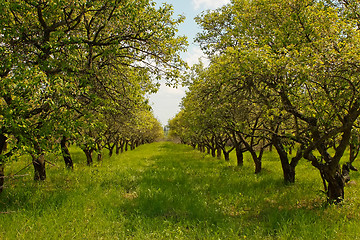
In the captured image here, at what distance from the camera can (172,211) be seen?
8914 mm

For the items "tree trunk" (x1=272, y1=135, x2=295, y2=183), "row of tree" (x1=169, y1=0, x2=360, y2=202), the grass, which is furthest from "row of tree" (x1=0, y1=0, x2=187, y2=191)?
"tree trunk" (x1=272, y1=135, x2=295, y2=183)

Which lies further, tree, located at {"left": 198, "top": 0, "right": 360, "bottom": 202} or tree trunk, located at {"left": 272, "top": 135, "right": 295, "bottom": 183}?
tree trunk, located at {"left": 272, "top": 135, "right": 295, "bottom": 183}

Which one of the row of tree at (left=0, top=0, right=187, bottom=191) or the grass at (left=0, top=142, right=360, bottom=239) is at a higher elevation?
the row of tree at (left=0, top=0, right=187, bottom=191)

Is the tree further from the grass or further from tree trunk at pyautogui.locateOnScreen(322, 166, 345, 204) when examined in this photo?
the grass

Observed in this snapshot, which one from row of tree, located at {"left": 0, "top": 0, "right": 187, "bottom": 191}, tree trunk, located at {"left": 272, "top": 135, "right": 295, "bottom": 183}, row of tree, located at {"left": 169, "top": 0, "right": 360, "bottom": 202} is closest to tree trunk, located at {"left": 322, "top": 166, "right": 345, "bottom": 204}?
row of tree, located at {"left": 169, "top": 0, "right": 360, "bottom": 202}

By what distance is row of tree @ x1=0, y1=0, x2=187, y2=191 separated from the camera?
Result: 6820 mm

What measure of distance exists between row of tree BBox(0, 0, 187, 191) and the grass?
1982 millimetres

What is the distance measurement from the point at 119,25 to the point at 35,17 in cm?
365

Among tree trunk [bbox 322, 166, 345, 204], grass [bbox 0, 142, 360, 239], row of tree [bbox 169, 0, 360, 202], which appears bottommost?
grass [bbox 0, 142, 360, 239]

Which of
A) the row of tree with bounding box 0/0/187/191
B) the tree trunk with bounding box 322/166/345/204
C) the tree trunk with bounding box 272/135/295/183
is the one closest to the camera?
the row of tree with bounding box 0/0/187/191

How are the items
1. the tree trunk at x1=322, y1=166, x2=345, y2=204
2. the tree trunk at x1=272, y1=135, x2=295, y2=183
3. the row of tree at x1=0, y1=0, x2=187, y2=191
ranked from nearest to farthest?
the row of tree at x1=0, y1=0, x2=187, y2=191, the tree trunk at x1=322, y1=166, x2=345, y2=204, the tree trunk at x1=272, y1=135, x2=295, y2=183

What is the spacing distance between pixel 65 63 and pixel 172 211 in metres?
7.07

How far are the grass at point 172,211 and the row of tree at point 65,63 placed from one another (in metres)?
1.98

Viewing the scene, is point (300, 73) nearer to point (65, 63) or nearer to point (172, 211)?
point (172, 211)
